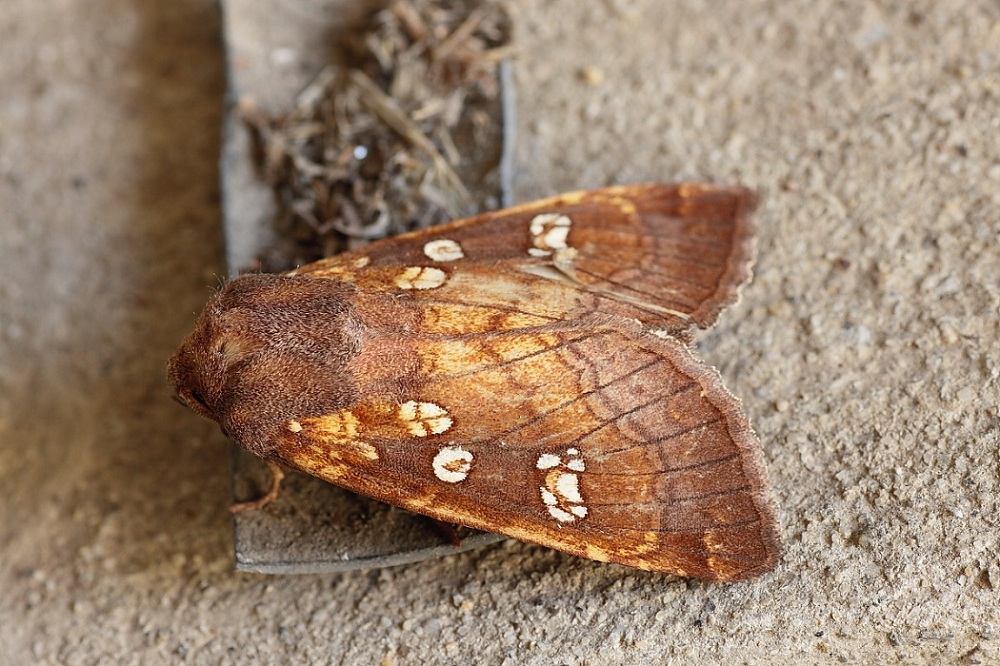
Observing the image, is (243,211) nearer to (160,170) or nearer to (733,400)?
(160,170)

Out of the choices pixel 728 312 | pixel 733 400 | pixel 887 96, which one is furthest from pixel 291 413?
pixel 887 96

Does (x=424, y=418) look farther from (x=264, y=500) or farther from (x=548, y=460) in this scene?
(x=264, y=500)

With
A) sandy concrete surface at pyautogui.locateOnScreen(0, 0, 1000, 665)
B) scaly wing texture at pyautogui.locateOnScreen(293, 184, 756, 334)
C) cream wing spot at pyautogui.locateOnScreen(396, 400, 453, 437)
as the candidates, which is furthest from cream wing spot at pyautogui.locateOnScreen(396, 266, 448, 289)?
sandy concrete surface at pyautogui.locateOnScreen(0, 0, 1000, 665)

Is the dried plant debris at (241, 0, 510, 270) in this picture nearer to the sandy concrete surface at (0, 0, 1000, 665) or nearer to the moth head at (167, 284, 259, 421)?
the sandy concrete surface at (0, 0, 1000, 665)

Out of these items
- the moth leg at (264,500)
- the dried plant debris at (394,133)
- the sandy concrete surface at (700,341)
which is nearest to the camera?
the sandy concrete surface at (700,341)

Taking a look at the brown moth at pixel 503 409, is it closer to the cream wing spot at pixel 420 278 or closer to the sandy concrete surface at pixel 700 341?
the cream wing spot at pixel 420 278

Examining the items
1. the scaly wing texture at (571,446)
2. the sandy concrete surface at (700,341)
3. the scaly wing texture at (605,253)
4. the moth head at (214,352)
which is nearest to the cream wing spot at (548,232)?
the scaly wing texture at (605,253)
